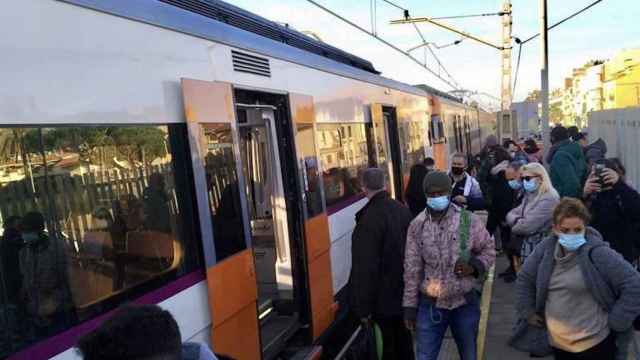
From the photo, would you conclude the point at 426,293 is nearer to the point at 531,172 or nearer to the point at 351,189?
the point at 531,172

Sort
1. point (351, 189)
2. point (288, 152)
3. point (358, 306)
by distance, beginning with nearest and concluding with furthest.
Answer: point (358, 306) → point (288, 152) → point (351, 189)

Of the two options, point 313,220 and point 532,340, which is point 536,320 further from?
point 313,220

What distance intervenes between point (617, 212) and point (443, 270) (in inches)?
58.7

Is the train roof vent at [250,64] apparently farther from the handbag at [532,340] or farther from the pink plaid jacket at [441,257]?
the handbag at [532,340]

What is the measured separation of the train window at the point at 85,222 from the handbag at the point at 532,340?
212 centimetres

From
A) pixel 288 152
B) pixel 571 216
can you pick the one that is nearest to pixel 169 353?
pixel 571 216

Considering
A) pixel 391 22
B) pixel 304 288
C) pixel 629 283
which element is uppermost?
pixel 391 22

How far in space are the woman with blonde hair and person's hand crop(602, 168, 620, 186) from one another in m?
0.75

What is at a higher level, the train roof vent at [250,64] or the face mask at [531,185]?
the train roof vent at [250,64]

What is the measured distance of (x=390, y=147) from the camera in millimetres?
10062

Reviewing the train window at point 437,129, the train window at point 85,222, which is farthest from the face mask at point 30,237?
the train window at point 437,129

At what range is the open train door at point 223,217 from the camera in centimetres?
369

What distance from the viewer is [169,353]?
5.32ft

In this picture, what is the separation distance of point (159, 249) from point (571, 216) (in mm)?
2321
